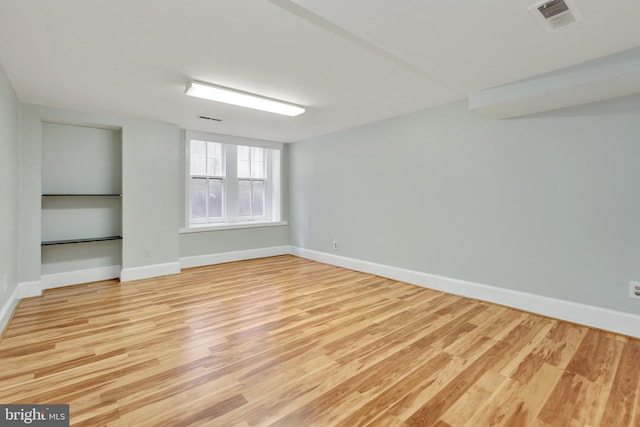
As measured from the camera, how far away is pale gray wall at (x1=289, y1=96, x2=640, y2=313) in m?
2.64

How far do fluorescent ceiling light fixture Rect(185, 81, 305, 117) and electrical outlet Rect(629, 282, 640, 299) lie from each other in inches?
147

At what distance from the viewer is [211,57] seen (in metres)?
2.43

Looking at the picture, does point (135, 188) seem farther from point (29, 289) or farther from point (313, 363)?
point (313, 363)

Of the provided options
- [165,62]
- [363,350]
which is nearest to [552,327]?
[363,350]

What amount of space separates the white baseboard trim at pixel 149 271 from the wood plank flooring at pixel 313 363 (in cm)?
73

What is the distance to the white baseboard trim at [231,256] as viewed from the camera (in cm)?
513

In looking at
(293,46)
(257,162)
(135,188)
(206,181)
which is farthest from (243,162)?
(293,46)

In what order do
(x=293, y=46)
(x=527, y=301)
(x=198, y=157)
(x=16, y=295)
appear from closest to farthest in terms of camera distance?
1. (x=293, y=46)
2. (x=527, y=301)
3. (x=16, y=295)
4. (x=198, y=157)

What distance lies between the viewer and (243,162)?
233 inches

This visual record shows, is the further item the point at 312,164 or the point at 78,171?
the point at 312,164

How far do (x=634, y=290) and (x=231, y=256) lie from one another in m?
5.37

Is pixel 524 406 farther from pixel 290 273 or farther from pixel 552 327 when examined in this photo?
pixel 290 273

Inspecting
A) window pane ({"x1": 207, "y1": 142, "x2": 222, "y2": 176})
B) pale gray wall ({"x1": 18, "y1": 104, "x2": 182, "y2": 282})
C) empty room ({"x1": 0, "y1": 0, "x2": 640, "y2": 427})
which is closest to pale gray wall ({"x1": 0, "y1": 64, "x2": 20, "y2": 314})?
empty room ({"x1": 0, "y1": 0, "x2": 640, "y2": 427})

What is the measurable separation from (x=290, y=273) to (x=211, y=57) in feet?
10.8
